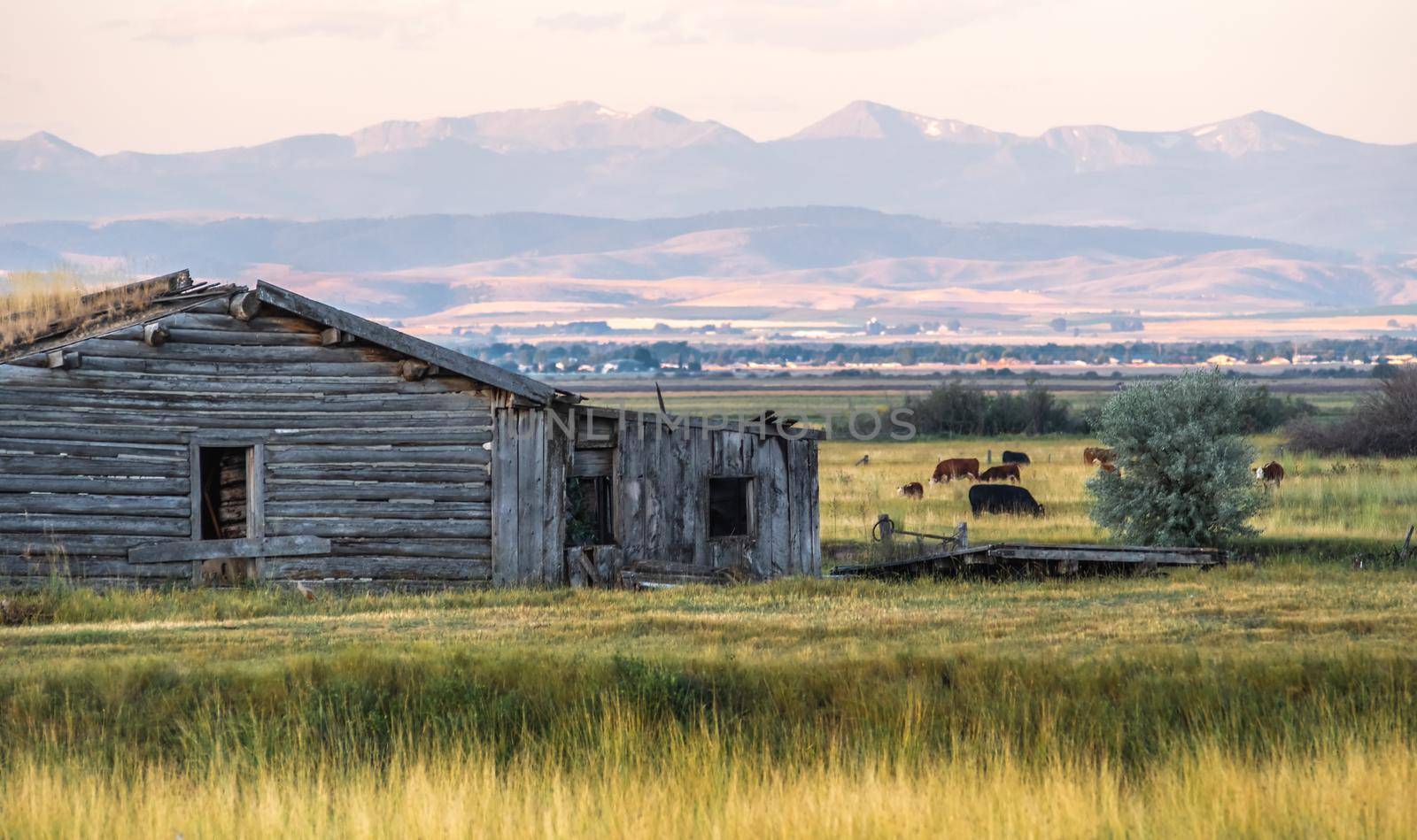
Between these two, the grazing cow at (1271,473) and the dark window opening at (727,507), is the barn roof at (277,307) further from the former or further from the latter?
the grazing cow at (1271,473)

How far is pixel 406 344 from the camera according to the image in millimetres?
21922

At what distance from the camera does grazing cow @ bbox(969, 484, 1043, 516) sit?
3466cm

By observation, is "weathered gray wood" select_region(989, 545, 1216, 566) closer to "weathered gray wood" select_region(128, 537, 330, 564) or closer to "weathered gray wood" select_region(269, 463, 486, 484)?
"weathered gray wood" select_region(269, 463, 486, 484)

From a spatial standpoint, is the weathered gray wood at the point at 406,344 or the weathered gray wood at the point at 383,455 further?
the weathered gray wood at the point at 383,455

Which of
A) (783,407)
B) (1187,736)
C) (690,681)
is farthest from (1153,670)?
(783,407)

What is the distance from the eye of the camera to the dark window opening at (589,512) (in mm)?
24562

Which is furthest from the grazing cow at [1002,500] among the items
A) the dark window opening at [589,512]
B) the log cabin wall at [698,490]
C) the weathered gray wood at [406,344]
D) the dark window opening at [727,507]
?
the weathered gray wood at [406,344]

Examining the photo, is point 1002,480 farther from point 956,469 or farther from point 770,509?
point 770,509

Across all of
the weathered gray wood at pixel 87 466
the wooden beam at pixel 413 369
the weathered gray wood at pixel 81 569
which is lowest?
the weathered gray wood at pixel 81 569

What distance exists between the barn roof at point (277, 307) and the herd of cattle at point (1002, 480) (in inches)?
438

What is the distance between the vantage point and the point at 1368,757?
12.0 m

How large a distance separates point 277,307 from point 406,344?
167 centimetres

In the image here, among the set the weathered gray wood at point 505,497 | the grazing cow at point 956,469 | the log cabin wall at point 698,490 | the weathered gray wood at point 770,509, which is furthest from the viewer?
the grazing cow at point 956,469

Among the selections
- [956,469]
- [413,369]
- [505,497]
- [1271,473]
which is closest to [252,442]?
[413,369]
